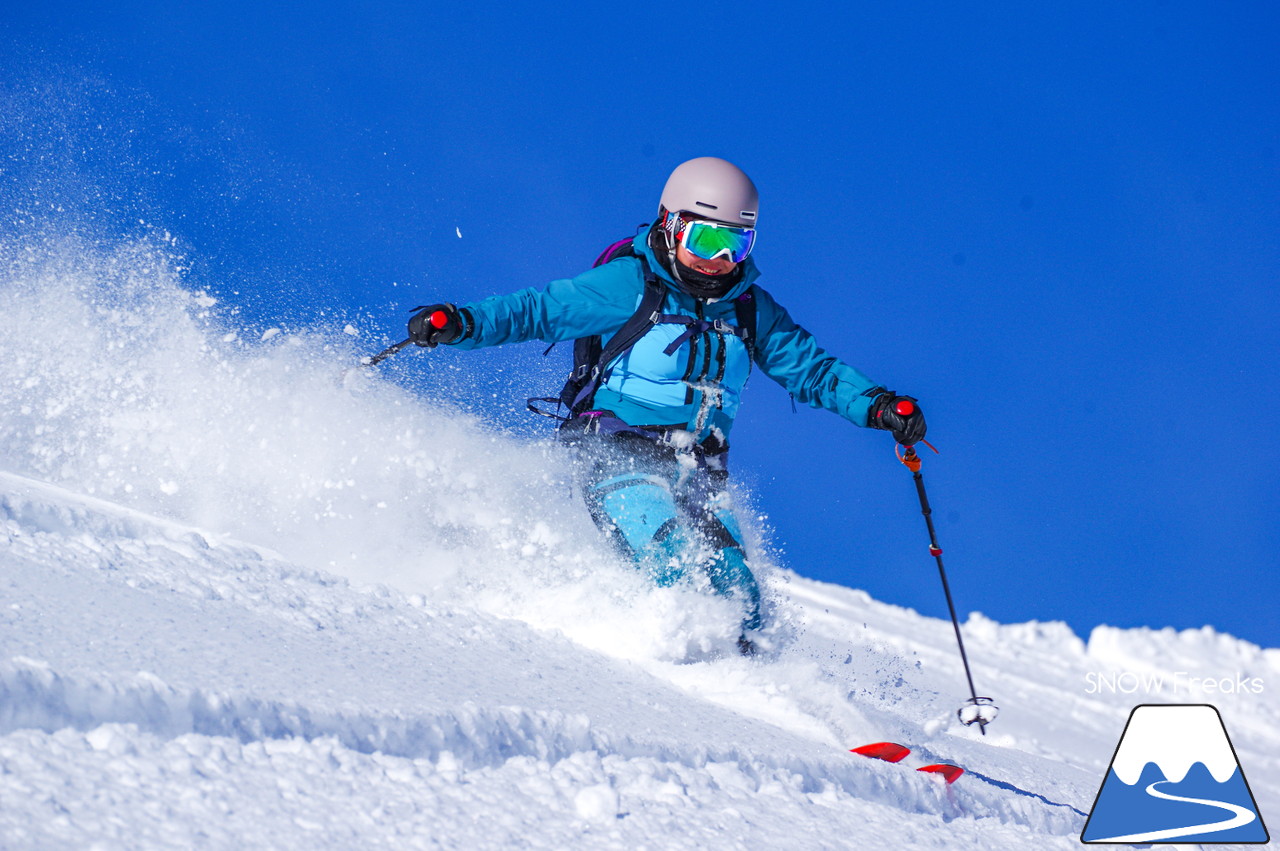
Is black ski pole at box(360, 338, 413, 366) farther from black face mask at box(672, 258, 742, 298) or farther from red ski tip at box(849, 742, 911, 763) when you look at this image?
red ski tip at box(849, 742, 911, 763)

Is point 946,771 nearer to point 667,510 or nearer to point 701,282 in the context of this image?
point 667,510

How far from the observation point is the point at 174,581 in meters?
2.74

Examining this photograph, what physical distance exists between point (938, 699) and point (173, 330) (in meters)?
6.94

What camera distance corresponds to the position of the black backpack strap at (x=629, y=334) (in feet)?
15.8

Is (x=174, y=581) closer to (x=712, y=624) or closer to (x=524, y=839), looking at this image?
(x=524, y=839)

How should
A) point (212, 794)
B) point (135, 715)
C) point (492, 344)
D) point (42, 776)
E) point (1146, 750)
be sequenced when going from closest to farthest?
point (42, 776), point (212, 794), point (135, 715), point (1146, 750), point (492, 344)

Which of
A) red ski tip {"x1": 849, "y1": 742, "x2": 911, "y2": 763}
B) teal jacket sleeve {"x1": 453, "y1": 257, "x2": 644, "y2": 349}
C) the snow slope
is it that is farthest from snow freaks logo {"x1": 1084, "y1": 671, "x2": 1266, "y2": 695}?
red ski tip {"x1": 849, "y1": 742, "x2": 911, "y2": 763}

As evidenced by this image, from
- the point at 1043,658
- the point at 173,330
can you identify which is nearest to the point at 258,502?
the point at 173,330

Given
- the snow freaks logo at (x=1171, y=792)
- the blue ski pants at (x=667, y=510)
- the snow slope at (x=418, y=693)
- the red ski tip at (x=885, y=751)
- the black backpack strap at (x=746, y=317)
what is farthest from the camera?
the black backpack strap at (x=746, y=317)

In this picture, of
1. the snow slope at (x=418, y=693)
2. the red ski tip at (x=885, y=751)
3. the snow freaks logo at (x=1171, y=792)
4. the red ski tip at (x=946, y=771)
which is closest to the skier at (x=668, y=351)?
the snow slope at (x=418, y=693)

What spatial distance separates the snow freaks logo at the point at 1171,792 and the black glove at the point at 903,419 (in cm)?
172

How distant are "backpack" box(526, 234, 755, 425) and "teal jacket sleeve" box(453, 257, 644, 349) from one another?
2.6 inches

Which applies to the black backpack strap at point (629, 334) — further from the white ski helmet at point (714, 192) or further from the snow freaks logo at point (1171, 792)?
the snow freaks logo at point (1171, 792)

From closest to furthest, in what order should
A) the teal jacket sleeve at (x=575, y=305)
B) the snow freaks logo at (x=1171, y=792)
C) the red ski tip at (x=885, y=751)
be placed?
the snow freaks logo at (x=1171, y=792) → the red ski tip at (x=885, y=751) → the teal jacket sleeve at (x=575, y=305)
